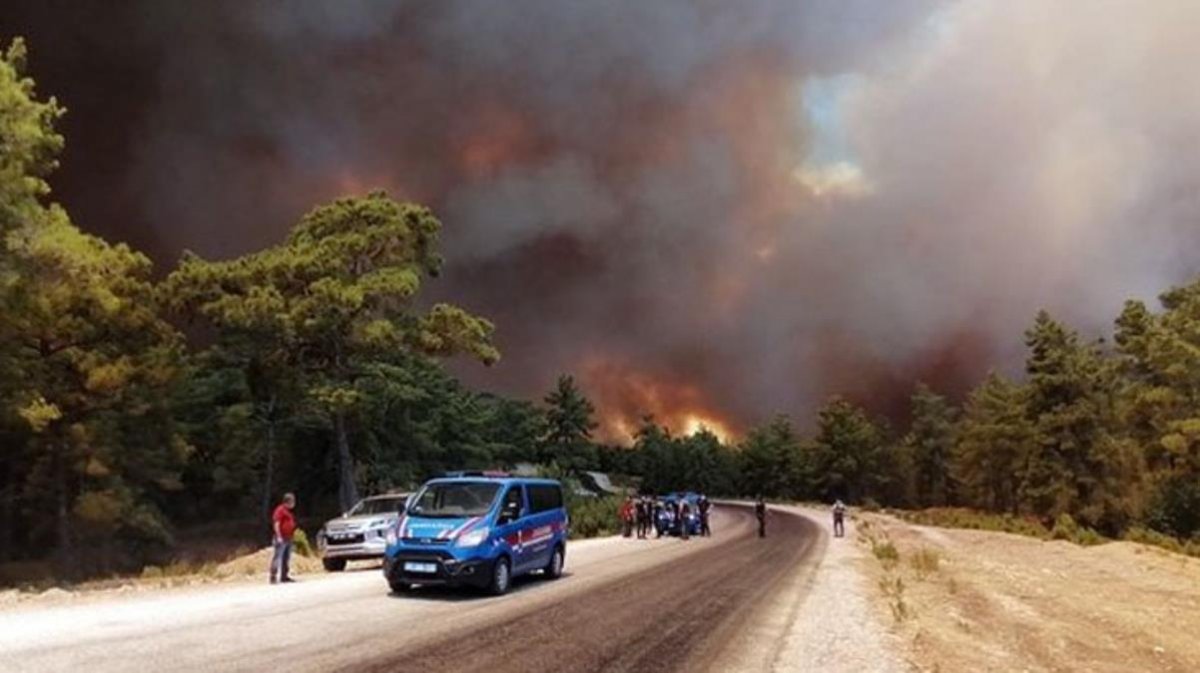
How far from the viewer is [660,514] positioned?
43938mm

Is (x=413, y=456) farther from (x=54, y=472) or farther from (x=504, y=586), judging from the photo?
(x=504, y=586)

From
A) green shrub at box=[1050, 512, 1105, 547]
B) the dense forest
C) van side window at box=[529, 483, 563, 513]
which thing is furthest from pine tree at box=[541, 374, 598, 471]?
van side window at box=[529, 483, 563, 513]

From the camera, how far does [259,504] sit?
6506cm

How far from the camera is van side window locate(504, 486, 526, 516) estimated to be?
683 inches

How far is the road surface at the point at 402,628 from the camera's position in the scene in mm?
10164

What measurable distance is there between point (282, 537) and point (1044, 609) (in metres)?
17.0

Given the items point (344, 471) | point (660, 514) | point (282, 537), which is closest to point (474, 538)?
point (282, 537)

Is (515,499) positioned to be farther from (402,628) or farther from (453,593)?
(402,628)

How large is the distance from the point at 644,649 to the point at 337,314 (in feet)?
91.6

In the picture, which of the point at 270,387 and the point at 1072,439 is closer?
the point at 270,387

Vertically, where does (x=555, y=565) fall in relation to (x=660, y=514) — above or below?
below

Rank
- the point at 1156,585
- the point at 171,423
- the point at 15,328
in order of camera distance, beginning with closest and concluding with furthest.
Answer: the point at 1156,585
the point at 15,328
the point at 171,423

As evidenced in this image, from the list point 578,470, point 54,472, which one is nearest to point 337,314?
point 54,472

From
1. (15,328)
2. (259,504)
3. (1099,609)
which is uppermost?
(15,328)
